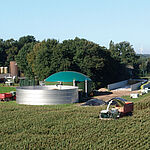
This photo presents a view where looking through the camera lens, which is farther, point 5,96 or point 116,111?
point 5,96

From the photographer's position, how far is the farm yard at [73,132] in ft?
45.3

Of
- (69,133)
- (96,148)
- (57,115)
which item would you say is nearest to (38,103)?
(57,115)

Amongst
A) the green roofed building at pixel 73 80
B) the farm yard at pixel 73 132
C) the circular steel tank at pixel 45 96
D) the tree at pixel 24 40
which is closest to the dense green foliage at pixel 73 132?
the farm yard at pixel 73 132

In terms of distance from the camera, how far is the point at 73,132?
52.5ft

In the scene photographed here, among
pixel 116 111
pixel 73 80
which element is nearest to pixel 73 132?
pixel 116 111

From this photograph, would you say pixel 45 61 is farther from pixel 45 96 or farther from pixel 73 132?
pixel 73 132

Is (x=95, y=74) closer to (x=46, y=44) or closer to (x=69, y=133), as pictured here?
(x=46, y=44)

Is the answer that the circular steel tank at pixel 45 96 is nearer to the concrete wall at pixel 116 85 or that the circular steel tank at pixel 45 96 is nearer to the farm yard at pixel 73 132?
the farm yard at pixel 73 132

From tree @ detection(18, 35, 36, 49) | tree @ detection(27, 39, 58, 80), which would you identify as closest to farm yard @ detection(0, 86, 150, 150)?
tree @ detection(27, 39, 58, 80)

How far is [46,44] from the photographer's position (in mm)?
50406

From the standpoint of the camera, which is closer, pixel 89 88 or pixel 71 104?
pixel 71 104

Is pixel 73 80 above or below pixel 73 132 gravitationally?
above

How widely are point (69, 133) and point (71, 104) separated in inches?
564

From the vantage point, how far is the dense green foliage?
1381cm
